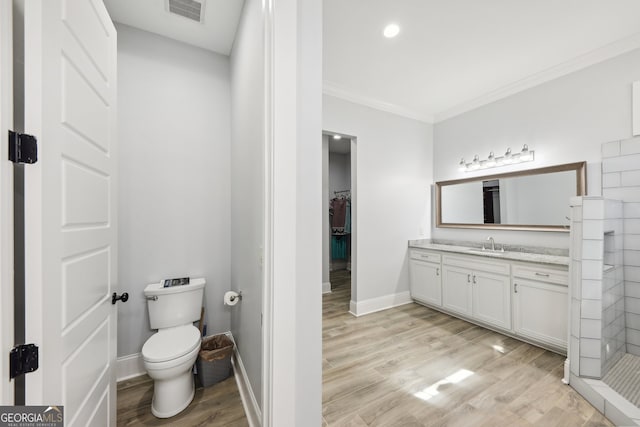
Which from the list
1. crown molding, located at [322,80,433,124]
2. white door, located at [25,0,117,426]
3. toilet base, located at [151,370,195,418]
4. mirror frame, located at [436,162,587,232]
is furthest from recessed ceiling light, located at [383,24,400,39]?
toilet base, located at [151,370,195,418]

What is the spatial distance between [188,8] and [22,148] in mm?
1711

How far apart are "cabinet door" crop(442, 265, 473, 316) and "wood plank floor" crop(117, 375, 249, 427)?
8.31 feet

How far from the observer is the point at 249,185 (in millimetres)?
1488

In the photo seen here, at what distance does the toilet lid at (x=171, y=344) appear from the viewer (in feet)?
4.70

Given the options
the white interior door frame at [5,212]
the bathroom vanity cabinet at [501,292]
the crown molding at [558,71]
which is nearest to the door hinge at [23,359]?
the white interior door frame at [5,212]

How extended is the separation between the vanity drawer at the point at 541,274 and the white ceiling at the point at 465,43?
6.59ft

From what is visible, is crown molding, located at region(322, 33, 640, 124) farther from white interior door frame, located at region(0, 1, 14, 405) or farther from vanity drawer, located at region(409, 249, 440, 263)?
white interior door frame, located at region(0, 1, 14, 405)

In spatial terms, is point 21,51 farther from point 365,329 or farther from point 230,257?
point 365,329

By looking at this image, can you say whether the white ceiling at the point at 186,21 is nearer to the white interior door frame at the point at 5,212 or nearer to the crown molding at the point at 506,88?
the crown molding at the point at 506,88

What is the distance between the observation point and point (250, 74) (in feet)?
4.69

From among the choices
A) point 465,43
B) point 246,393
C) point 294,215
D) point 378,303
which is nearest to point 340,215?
point 378,303

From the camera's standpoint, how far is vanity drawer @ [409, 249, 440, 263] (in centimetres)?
310

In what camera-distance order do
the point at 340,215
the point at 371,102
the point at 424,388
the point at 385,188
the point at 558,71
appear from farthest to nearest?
1. the point at 340,215
2. the point at 385,188
3. the point at 371,102
4. the point at 558,71
5. the point at 424,388

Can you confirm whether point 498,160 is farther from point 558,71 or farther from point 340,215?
point 340,215
